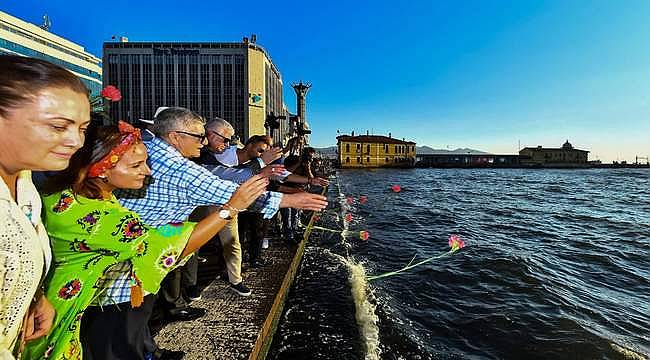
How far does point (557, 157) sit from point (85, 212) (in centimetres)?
11857

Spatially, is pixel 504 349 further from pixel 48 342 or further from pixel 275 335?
pixel 48 342

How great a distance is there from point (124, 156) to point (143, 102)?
67397 millimetres

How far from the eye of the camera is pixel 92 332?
190 cm

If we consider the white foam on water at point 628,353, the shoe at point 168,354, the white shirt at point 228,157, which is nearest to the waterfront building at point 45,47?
the white shirt at point 228,157

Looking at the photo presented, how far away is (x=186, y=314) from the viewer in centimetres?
358

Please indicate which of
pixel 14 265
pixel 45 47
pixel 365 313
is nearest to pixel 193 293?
pixel 365 313

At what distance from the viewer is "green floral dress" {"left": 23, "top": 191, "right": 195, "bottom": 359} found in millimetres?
1355

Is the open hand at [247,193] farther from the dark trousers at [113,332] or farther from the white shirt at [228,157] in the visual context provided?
the white shirt at [228,157]

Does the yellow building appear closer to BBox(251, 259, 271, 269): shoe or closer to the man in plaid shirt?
BBox(251, 259, 271, 269): shoe

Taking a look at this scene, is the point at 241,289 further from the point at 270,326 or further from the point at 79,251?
the point at 79,251

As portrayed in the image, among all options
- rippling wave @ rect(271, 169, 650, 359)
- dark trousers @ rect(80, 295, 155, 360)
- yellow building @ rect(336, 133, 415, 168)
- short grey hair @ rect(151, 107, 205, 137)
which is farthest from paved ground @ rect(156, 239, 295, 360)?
yellow building @ rect(336, 133, 415, 168)

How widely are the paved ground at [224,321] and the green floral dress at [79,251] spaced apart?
1.73 meters

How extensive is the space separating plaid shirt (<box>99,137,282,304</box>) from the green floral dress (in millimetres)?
612

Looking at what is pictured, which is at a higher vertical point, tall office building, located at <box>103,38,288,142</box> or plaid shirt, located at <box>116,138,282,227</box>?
tall office building, located at <box>103,38,288,142</box>
